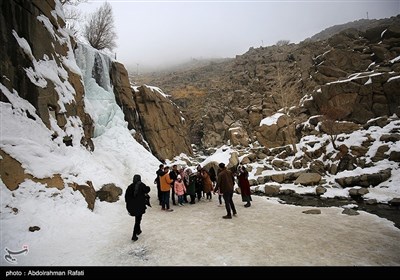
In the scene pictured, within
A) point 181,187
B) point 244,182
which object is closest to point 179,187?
point 181,187

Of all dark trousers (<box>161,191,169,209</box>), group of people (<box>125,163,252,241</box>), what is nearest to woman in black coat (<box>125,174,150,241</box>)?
group of people (<box>125,163,252,241</box>)

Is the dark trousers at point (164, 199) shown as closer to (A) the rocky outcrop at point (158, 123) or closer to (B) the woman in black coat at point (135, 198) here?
(B) the woman in black coat at point (135, 198)

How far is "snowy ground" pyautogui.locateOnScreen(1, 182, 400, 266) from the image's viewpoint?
5.26 m

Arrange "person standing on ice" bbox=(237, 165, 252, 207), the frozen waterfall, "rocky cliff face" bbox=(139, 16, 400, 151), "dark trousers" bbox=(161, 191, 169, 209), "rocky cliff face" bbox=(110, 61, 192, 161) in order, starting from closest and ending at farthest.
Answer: "dark trousers" bbox=(161, 191, 169, 209)
"person standing on ice" bbox=(237, 165, 252, 207)
the frozen waterfall
"rocky cliff face" bbox=(110, 61, 192, 161)
"rocky cliff face" bbox=(139, 16, 400, 151)

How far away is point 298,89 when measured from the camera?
122 feet

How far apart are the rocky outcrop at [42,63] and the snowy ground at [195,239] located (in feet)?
13.9

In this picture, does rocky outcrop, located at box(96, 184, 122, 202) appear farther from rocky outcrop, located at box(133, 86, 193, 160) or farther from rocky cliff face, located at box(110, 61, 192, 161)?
rocky outcrop, located at box(133, 86, 193, 160)

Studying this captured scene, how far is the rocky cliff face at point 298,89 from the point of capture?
25.0m

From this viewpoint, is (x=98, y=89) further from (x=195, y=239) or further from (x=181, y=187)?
(x=195, y=239)

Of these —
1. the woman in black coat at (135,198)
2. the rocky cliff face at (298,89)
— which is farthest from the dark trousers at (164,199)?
the rocky cliff face at (298,89)

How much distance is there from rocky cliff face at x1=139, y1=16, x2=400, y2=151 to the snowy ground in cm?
2060

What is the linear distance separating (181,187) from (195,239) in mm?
4627
